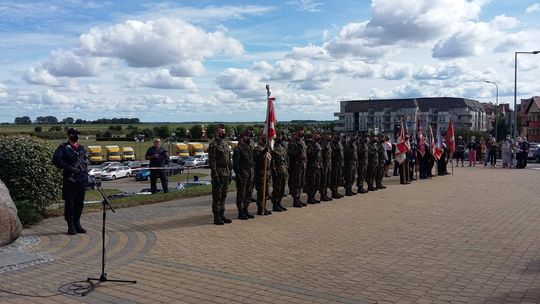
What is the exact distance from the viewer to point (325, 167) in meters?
13.7

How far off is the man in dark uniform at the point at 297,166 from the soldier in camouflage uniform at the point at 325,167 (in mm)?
899

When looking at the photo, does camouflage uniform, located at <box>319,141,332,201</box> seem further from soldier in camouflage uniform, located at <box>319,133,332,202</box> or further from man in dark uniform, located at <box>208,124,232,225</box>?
man in dark uniform, located at <box>208,124,232,225</box>

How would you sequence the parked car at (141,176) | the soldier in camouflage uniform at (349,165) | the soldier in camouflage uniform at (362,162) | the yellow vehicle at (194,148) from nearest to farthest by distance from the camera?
1. the soldier in camouflage uniform at (349,165)
2. the soldier in camouflage uniform at (362,162)
3. the parked car at (141,176)
4. the yellow vehicle at (194,148)

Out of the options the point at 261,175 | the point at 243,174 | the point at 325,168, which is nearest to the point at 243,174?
the point at 243,174

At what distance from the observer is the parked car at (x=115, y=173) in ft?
152

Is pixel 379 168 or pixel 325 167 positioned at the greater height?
pixel 325 167

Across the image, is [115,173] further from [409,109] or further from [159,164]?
[409,109]

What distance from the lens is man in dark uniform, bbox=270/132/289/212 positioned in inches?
472

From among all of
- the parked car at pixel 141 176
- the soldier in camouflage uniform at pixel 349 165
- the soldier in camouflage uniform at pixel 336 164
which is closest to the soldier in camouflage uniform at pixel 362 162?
the soldier in camouflage uniform at pixel 349 165

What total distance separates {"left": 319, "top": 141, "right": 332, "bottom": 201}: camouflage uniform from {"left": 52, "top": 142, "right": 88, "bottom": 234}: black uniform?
631cm

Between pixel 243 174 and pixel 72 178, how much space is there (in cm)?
331

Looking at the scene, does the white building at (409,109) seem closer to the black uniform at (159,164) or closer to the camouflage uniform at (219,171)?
the black uniform at (159,164)

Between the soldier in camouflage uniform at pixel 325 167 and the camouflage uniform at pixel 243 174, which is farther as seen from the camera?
the soldier in camouflage uniform at pixel 325 167

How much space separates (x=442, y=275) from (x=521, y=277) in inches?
36.6
